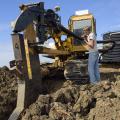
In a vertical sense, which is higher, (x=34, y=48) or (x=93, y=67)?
(x=34, y=48)

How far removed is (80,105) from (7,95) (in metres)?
2.31

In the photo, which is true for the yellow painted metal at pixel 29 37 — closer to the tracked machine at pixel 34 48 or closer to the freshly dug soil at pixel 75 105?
the tracked machine at pixel 34 48

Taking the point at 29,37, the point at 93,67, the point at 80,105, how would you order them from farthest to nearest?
the point at 93,67 → the point at 29,37 → the point at 80,105

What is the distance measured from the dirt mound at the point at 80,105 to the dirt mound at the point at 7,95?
0.71m

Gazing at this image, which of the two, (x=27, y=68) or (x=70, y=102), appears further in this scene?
(x=27, y=68)

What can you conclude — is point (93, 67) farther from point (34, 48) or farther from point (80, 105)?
point (80, 105)

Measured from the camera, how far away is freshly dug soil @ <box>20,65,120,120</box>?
25.6 ft

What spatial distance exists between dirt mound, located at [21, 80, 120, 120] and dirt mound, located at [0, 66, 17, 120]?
27.8 inches

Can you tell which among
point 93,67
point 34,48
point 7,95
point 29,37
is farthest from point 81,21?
point 7,95

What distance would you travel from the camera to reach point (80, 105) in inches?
329

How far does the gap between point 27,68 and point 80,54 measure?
4695 mm

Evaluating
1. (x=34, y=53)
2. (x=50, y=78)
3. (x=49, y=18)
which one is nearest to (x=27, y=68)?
(x=34, y=53)

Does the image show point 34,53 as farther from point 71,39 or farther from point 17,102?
point 71,39

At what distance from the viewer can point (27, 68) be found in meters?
9.46
